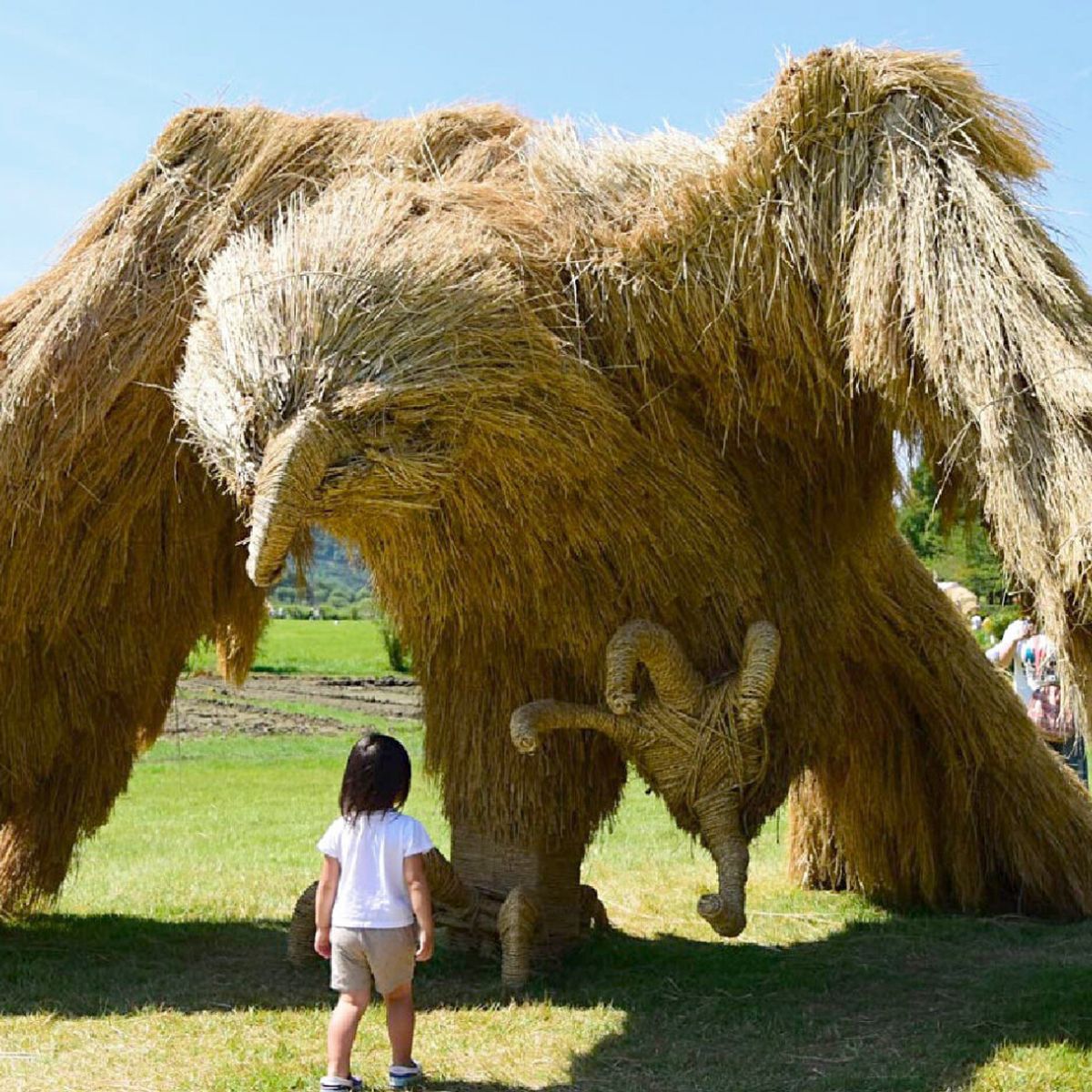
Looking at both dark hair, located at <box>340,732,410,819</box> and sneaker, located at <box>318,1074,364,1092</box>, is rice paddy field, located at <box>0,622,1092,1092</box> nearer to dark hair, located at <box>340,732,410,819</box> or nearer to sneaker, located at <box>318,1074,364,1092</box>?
sneaker, located at <box>318,1074,364,1092</box>

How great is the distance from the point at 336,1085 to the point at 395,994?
273mm

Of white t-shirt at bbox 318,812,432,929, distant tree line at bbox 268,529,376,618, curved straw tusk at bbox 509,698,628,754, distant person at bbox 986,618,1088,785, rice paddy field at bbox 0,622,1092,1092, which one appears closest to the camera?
white t-shirt at bbox 318,812,432,929

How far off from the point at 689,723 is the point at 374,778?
3.61 feet

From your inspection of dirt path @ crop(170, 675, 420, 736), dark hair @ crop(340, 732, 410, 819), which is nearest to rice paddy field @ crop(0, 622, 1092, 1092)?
dark hair @ crop(340, 732, 410, 819)

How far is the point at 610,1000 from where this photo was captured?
4.70 m

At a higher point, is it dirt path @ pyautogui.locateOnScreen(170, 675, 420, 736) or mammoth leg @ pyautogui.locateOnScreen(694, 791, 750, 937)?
mammoth leg @ pyautogui.locateOnScreen(694, 791, 750, 937)

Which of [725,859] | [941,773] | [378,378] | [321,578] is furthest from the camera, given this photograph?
[321,578]

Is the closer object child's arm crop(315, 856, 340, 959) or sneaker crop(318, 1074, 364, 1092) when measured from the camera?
sneaker crop(318, 1074, 364, 1092)

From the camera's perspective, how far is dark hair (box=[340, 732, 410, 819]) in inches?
147

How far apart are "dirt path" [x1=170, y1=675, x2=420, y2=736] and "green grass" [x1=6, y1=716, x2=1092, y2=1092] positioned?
7.58 meters

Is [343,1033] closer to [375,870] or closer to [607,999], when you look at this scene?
[375,870]

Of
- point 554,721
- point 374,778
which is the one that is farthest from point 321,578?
point 374,778

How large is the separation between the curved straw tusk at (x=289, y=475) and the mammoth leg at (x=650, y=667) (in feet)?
3.57

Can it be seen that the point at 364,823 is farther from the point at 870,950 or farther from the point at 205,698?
the point at 205,698
